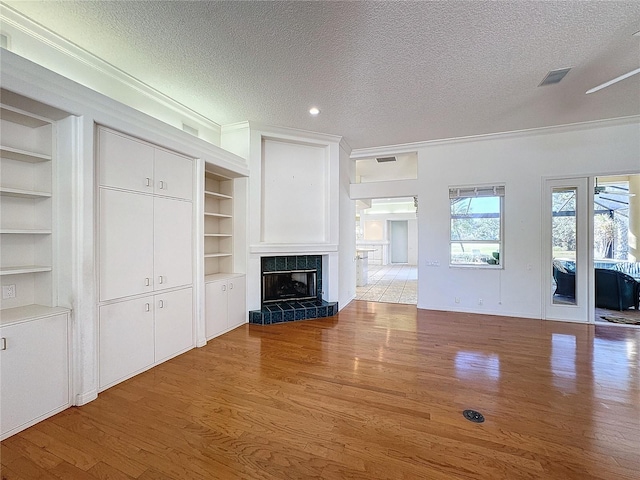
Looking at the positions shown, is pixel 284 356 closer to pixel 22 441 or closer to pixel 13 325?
pixel 22 441

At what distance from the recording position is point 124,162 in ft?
8.60

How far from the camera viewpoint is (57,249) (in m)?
2.24

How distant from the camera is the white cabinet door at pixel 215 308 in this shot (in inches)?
143

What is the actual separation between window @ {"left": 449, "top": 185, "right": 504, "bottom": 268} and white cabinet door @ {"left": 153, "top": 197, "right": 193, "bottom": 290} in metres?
4.57

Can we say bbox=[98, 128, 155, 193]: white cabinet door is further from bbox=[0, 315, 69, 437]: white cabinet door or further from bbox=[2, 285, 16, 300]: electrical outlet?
bbox=[0, 315, 69, 437]: white cabinet door

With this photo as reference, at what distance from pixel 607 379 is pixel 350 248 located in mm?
4150

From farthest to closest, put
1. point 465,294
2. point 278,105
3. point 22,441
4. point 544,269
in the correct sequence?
point 465,294
point 544,269
point 278,105
point 22,441

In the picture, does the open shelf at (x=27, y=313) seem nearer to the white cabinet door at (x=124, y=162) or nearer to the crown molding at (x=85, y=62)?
the white cabinet door at (x=124, y=162)

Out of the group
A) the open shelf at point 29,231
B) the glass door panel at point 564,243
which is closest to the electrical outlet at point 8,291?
the open shelf at point 29,231

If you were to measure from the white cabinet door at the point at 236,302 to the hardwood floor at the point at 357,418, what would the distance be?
624mm

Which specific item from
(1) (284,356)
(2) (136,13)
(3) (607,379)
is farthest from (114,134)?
(3) (607,379)

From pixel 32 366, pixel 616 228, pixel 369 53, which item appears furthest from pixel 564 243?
pixel 32 366

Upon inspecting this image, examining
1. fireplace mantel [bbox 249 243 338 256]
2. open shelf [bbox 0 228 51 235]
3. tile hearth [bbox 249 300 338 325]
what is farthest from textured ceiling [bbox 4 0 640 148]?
tile hearth [bbox 249 300 338 325]

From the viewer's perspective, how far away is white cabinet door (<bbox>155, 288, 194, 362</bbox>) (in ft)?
9.61
